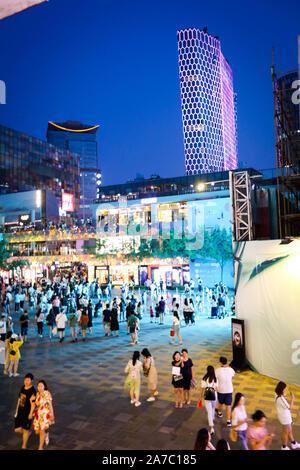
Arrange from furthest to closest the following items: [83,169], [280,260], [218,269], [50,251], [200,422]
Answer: [83,169] → [50,251] → [218,269] → [280,260] → [200,422]

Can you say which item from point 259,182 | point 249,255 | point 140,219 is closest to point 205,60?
point 140,219

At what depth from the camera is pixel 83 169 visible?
486 feet

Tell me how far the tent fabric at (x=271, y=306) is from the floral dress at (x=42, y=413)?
6396 mm

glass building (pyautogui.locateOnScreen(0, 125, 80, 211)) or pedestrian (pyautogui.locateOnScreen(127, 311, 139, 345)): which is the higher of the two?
glass building (pyautogui.locateOnScreen(0, 125, 80, 211))

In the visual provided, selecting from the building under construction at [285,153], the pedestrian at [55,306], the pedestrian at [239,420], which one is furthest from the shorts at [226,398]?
the pedestrian at [55,306]

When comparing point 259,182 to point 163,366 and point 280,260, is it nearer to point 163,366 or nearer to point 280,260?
point 280,260

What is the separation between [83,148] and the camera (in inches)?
5901

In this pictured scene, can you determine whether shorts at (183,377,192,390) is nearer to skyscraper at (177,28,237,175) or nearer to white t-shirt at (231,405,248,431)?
white t-shirt at (231,405,248,431)

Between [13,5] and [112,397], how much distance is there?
824cm

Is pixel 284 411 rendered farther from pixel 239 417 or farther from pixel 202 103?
pixel 202 103

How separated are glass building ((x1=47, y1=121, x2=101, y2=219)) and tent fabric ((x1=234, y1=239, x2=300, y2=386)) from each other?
137 metres

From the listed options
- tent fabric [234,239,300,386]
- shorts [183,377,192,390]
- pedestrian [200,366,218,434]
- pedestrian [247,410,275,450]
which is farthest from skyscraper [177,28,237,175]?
pedestrian [247,410,275,450]

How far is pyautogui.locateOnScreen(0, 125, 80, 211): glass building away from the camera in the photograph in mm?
84938

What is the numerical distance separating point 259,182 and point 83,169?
13765 centimetres
